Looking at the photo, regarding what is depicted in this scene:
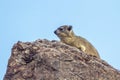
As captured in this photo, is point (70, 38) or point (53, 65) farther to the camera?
point (70, 38)

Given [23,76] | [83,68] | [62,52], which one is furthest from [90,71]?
[23,76]

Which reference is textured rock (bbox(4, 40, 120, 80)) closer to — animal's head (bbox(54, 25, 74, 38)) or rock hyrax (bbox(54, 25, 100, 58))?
rock hyrax (bbox(54, 25, 100, 58))

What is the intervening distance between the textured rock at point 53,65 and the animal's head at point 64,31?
19.4 ft

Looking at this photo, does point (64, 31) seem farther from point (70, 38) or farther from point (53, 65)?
point (53, 65)

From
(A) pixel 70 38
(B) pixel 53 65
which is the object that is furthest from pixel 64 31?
(B) pixel 53 65

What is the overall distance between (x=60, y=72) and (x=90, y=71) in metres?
0.93

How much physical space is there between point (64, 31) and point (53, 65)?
7486mm

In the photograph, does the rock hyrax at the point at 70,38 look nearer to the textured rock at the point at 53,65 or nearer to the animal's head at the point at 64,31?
the animal's head at the point at 64,31

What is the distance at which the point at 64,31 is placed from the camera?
19734 millimetres

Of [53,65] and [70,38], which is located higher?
[70,38]

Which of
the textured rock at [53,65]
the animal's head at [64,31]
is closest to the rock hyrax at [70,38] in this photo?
the animal's head at [64,31]

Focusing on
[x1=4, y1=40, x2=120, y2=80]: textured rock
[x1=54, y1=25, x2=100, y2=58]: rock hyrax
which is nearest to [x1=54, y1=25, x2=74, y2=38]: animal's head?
[x1=54, y1=25, x2=100, y2=58]: rock hyrax

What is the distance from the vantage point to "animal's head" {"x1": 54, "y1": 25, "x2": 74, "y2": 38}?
1952 cm

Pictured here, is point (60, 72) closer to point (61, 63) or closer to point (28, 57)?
point (61, 63)
